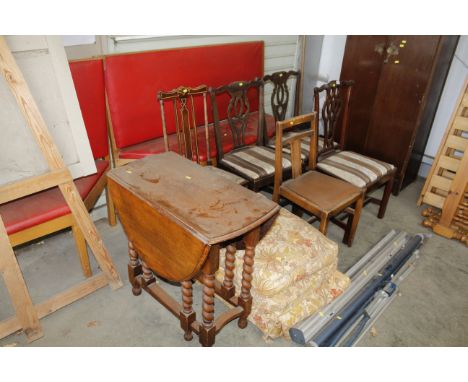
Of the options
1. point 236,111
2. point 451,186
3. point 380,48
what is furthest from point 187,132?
point 451,186

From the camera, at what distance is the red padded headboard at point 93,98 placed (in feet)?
8.25

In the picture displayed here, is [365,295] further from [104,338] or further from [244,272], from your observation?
[104,338]

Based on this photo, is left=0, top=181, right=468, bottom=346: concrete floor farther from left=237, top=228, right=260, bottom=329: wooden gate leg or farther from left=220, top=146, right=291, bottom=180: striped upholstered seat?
left=220, top=146, right=291, bottom=180: striped upholstered seat

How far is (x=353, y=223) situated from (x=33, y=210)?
86.2 inches


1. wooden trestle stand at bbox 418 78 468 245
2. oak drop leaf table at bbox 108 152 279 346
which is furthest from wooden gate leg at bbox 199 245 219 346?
wooden trestle stand at bbox 418 78 468 245

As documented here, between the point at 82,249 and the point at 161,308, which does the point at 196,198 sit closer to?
the point at 161,308

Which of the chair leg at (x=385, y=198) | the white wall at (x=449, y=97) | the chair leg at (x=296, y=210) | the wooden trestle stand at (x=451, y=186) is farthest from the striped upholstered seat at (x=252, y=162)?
the white wall at (x=449, y=97)

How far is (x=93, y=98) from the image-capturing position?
265cm

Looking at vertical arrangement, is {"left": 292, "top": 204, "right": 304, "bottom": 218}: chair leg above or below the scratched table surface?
below

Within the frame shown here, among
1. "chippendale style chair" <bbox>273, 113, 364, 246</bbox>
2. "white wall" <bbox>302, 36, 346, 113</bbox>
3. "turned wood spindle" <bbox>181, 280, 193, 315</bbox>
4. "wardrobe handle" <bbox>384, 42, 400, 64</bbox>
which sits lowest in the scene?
"turned wood spindle" <bbox>181, 280, 193, 315</bbox>

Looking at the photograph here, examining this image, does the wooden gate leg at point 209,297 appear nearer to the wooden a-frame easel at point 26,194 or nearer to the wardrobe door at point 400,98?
the wooden a-frame easel at point 26,194

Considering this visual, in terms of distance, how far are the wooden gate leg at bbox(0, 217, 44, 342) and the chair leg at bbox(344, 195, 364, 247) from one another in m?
2.20

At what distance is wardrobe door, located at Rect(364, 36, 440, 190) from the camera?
306 centimetres

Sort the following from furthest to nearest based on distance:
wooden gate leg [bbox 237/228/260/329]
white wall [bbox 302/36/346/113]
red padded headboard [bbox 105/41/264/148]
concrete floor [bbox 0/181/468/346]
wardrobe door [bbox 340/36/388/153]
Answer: white wall [bbox 302/36/346/113]
wardrobe door [bbox 340/36/388/153]
red padded headboard [bbox 105/41/264/148]
concrete floor [bbox 0/181/468/346]
wooden gate leg [bbox 237/228/260/329]
